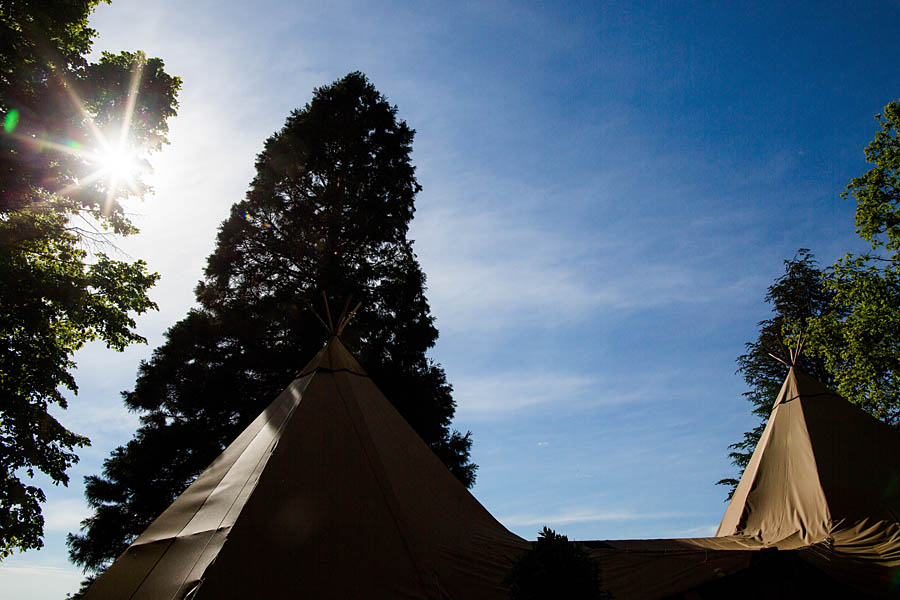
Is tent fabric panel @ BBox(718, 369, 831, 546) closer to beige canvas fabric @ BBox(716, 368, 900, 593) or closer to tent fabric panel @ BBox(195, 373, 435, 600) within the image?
beige canvas fabric @ BBox(716, 368, 900, 593)

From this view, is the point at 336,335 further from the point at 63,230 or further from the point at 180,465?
the point at 180,465

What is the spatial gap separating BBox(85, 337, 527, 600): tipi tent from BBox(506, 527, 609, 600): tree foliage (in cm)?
40

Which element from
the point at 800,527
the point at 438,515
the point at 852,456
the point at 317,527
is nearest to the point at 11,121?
the point at 317,527

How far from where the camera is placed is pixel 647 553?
4266mm

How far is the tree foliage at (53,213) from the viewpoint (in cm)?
568

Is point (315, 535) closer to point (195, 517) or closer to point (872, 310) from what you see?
point (195, 517)

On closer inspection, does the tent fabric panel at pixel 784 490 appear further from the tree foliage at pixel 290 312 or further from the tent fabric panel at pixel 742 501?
the tree foliage at pixel 290 312

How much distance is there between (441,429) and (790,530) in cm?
629

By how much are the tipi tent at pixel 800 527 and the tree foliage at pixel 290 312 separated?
571 cm

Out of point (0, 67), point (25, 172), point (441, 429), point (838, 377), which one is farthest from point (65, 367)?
point (838, 377)

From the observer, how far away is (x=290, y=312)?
9.68 metres

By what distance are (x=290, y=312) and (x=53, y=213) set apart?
4200 mm

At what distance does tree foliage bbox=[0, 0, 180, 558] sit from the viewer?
5684 mm

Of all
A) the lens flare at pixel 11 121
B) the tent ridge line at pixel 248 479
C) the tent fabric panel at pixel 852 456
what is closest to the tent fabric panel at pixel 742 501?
the tent fabric panel at pixel 852 456
